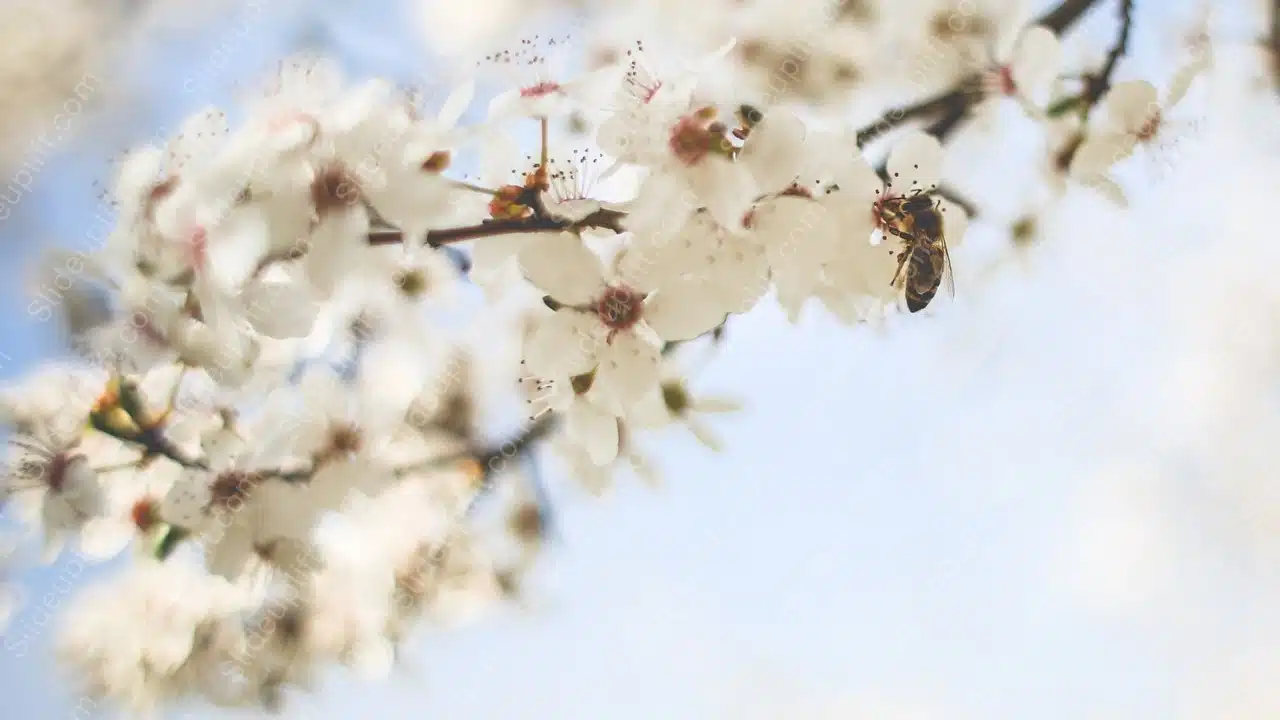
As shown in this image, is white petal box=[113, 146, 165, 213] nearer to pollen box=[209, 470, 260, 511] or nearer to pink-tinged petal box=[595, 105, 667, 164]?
pollen box=[209, 470, 260, 511]

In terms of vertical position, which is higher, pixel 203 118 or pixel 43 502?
pixel 203 118

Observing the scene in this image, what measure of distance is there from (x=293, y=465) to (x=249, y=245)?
0.32 metres

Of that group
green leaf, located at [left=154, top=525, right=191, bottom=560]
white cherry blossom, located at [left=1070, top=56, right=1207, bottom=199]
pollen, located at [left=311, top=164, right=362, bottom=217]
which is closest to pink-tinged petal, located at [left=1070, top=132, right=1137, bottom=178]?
white cherry blossom, located at [left=1070, top=56, right=1207, bottom=199]

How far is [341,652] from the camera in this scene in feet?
4.25

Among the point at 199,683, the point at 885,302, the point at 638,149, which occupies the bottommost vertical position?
the point at 199,683

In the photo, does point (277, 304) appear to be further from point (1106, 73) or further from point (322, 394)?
point (1106, 73)

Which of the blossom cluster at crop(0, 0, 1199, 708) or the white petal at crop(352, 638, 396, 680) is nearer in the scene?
the blossom cluster at crop(0, 0, 1199, 708)

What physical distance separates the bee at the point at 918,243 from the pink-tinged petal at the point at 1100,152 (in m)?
0.29

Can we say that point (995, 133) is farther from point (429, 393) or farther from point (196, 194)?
point (196, 194)

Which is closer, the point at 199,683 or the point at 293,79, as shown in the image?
the point at 293,79

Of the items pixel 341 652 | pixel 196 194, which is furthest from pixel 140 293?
pixel 341 652

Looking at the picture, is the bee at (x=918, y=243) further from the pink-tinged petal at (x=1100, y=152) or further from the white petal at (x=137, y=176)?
the white petal at (x=137, y=176)

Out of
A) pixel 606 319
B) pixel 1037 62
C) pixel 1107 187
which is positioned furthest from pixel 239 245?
pixel 1107 187

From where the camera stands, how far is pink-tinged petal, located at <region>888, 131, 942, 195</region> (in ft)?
2.67
